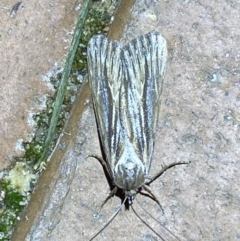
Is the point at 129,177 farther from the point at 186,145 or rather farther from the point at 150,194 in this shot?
the point at 186,145

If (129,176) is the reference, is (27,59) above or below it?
above

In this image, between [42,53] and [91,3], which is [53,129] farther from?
[91,3]

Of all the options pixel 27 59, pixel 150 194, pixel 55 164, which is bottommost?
pixel 150 194

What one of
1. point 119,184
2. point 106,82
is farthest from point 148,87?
point 119,184

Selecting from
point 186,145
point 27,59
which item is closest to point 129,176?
point 186,145

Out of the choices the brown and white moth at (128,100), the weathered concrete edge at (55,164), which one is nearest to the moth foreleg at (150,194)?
the brown and white moth at (128,100)

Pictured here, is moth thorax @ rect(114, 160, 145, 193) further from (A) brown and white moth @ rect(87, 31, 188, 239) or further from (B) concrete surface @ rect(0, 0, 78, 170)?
(B) concrete surface @ rect(0, 0, 78, 170)

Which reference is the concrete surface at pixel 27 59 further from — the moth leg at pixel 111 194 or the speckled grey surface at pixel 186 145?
the moth leg at pixel 111 194

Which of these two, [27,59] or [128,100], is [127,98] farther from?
[27,59]
